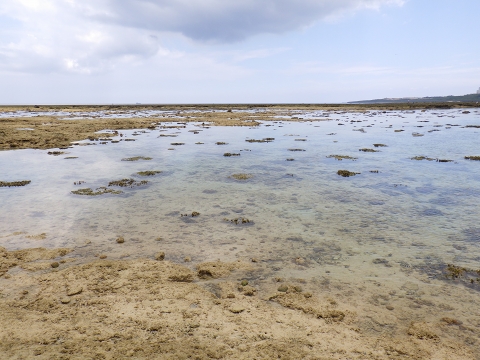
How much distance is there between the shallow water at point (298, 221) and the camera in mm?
7512

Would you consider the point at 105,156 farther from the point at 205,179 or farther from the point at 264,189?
the point at 264,189

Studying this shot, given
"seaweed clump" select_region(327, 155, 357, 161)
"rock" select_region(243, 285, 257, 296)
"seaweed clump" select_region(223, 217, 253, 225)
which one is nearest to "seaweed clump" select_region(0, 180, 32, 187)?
"seaweed clump" select_region(223, 217, 253, 225)

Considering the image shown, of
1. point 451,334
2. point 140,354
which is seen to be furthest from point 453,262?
point 140,354

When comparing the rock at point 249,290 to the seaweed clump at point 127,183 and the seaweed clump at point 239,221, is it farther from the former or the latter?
the seaweed clump at point 127,183

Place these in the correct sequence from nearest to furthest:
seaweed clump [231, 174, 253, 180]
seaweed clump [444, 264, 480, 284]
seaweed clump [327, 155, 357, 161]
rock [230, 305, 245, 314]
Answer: rock [230, 305, 245, 314], seaweed clump [444, 264, 480, 284], seaweed clump [231, 174, 253, 180], seaweed clump [327, 155, 357, 161]

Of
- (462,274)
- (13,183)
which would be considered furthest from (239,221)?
(13,183)

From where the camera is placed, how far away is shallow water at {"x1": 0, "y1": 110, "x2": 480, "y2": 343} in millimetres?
7512

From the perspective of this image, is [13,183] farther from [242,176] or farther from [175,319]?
[175,319]

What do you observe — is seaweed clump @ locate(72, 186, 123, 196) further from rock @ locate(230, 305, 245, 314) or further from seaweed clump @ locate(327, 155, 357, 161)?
seaweed clump @ locate(327, 155, 357, 161)

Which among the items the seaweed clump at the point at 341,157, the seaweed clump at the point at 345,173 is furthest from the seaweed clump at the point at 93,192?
the seaweed clump at the point at 341,157

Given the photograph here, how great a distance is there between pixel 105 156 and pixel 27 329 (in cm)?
2159

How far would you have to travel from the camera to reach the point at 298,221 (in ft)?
38.4

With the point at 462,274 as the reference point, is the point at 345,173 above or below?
above

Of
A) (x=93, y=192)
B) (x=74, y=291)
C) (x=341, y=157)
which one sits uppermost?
(x=341, y=157)
